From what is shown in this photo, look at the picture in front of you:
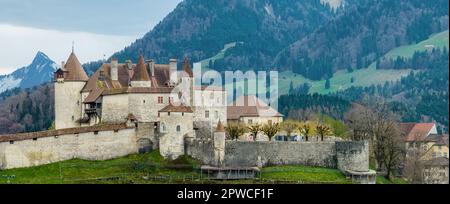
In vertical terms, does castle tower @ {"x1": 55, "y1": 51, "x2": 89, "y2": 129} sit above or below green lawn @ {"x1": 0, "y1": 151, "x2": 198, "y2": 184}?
above

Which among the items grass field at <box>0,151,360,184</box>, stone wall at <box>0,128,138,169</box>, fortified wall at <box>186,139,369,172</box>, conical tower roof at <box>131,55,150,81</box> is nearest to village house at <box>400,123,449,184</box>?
fortified wall at <box>186,139,369,172</box>

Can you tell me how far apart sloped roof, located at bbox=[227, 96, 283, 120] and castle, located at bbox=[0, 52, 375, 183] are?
571 centimetres

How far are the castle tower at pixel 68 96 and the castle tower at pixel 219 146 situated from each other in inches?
716

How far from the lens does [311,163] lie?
91000 mm

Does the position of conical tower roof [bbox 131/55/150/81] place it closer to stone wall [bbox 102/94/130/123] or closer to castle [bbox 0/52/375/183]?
castle [bbox 0/52/375/183]

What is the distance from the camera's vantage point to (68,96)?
10181 cm

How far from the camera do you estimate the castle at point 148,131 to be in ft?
297

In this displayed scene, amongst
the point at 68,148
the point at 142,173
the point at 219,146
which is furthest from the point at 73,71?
the point at 219,146

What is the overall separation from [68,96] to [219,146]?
2035cm

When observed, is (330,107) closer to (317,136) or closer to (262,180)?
(317,136)

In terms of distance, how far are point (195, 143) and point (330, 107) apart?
11108 centimetres

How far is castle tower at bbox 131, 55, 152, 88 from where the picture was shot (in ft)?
321
